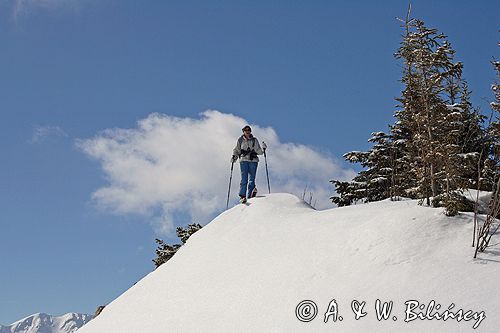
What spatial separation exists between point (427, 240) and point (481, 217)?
4.17ft

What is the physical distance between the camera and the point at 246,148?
14.0 metres

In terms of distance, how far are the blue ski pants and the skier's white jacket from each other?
137 millimetres

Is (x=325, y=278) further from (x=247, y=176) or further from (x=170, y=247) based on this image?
(x=170, y=247)

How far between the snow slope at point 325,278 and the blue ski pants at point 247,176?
276cm

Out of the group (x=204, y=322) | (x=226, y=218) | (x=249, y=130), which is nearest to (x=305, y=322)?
(x=204, y=322)

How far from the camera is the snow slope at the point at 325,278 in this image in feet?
21.4

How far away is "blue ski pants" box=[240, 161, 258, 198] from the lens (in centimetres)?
1364

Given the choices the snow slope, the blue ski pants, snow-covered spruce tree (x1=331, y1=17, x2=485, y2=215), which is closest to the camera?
the snow slope

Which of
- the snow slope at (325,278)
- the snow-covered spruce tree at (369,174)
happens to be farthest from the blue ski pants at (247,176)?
the snow-covered spruce tree at (369,174)

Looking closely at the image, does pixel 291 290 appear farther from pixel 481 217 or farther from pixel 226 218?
pixel 226 218

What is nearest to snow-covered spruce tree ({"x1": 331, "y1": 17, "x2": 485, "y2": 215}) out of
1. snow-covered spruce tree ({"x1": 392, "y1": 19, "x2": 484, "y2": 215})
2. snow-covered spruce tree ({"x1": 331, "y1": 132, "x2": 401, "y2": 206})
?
snow-covered spruce tree ({"x1": 392, "y1": 19, "x2": 484, "y2": 215})

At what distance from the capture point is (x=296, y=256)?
28.2ft

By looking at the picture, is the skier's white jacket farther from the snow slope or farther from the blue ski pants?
the snow slope

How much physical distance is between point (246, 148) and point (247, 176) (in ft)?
2.54
